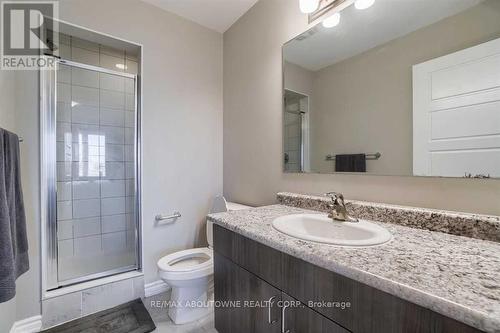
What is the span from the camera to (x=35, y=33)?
59.2 inches

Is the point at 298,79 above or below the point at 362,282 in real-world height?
above

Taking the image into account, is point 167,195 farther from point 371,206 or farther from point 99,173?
point 371,206

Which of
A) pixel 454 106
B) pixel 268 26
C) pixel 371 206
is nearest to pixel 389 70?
pixel 454 106

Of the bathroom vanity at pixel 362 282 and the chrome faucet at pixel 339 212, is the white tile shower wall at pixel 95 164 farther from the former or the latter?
the chrome faucet at pixel 339 212

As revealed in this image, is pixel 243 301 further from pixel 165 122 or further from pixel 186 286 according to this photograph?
pixel 165 122

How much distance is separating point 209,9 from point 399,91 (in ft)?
5.62

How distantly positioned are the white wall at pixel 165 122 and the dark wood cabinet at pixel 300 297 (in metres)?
0.90

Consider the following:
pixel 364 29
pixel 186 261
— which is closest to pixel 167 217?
pixel 186 261

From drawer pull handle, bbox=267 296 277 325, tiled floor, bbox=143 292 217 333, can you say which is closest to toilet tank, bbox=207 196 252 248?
Answer: tiled floor, bbox=143 292 217 333

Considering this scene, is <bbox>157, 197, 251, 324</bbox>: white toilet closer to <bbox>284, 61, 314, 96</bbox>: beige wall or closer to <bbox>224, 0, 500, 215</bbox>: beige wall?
<bbox>224, 0, 500, 215</bbox>: beige wall

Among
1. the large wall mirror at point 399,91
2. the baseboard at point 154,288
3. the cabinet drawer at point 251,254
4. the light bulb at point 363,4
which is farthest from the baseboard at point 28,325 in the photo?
the light bulb at point 363,4

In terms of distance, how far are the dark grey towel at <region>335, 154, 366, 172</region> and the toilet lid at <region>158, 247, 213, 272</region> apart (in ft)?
3.64

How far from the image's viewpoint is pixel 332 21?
134 cm

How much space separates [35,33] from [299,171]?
2036mm
